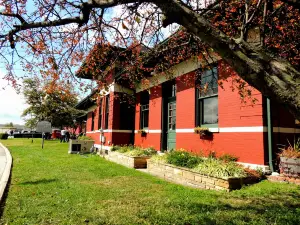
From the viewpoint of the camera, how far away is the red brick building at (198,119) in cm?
661

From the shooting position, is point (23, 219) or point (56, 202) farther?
point (56, 202)

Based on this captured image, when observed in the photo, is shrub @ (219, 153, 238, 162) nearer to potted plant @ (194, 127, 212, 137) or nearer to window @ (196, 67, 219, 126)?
potted plant @ (194, 127, 212, 137)

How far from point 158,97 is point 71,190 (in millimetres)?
6797

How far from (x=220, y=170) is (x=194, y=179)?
73 centimetres

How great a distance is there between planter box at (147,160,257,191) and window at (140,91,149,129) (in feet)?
17.4

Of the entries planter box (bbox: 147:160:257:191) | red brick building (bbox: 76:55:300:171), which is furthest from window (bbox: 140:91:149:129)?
planter box (bbox: 147:160:257:191)

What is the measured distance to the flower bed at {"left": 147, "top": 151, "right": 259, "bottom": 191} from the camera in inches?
226

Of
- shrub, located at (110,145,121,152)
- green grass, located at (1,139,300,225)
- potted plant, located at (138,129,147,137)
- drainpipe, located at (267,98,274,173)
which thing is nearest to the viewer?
green grass, located at (1,139,300,225)

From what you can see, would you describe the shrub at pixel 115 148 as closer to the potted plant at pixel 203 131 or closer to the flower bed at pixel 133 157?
the flower bed at pixel 133 157

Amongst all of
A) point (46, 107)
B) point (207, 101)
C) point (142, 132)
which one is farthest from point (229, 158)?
point (46, 107)

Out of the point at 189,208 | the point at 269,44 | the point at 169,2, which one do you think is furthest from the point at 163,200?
the point at 269,44

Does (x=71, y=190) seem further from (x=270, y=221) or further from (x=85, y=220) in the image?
(x=270, y=221)

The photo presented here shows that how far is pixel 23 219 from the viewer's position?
4.11 metres

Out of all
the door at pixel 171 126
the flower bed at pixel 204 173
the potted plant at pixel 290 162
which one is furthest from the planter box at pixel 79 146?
the potted plant at pixel 290 162
